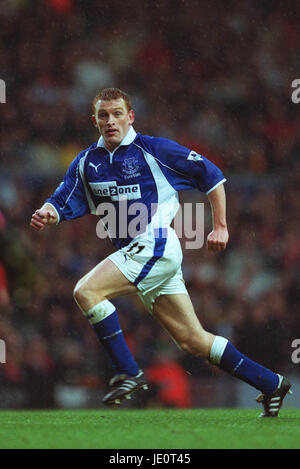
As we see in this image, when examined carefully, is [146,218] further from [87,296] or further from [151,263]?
[87,296]

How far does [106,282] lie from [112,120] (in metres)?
0.94

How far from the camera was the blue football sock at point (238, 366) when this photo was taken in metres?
4.85

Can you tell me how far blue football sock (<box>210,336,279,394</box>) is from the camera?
4.85 meters

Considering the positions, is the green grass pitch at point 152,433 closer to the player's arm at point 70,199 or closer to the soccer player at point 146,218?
the soccer player at point 146,218

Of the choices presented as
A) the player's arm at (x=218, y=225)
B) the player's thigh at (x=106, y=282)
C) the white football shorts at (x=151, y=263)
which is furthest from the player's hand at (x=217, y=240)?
the player's thigh at (x=106, y=282)

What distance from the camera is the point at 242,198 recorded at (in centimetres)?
985

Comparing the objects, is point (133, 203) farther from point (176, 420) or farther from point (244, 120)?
point (244, 120)

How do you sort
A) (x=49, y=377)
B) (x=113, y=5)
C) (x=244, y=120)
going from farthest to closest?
1. (x=113, y=5)
2. (x=244, y=120)
3. (x=49, y=377)

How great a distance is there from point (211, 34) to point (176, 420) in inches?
295

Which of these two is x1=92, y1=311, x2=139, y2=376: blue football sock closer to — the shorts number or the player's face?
the shorts number

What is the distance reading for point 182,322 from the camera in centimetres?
481

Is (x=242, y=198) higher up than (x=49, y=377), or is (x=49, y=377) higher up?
(x=242, y=198)

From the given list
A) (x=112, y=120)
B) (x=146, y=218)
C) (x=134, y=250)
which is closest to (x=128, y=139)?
(x=112, y=120)
